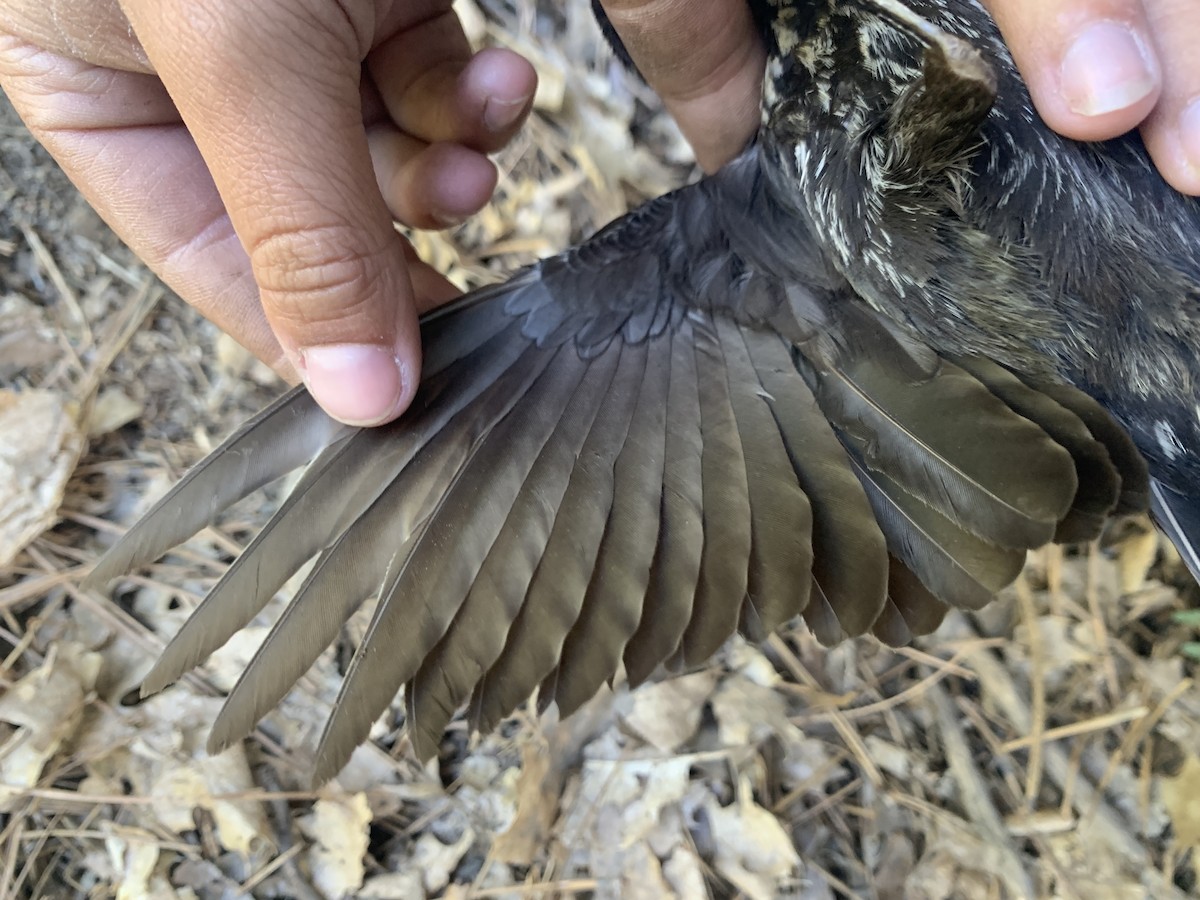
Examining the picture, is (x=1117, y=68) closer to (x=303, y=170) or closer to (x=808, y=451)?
(x=808, y=451)

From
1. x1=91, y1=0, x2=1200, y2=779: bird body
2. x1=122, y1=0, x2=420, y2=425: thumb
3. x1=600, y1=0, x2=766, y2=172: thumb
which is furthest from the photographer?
x1=600, y1=0, x2=766, y2=172: thumb

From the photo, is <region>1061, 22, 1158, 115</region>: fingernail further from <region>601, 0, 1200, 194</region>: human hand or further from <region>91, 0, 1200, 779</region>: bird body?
<region>91, 0, 1200, 779</region>: bird body

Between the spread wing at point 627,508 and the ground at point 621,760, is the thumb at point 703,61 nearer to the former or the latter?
the spread wing at point 627,508

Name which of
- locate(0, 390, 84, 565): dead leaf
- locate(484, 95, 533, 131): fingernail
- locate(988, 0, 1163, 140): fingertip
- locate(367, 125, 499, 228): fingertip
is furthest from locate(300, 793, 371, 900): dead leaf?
locate(988, 0, 1163, 140): fingertip

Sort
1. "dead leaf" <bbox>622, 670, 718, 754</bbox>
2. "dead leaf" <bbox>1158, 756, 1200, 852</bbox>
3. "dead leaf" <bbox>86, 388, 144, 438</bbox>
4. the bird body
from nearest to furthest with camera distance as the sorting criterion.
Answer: the bird body
"dead leaf" <bbox>1158, 756, 1200, 852</bbox>
"dead leaf" <bbox>622, 670, 718, 754</bbox>
"dead leaf" <bbox>86, 388, 144, 438</bbox>

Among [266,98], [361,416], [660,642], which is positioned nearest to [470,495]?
[361,416]

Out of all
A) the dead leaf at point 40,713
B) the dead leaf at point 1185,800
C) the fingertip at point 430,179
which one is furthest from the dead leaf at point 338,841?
the dead leaf at point 1185,800
